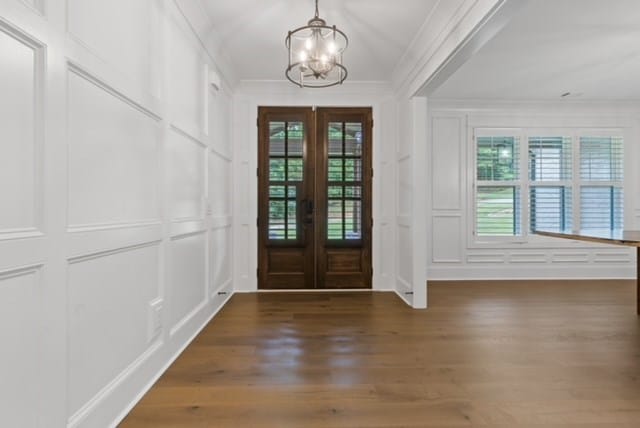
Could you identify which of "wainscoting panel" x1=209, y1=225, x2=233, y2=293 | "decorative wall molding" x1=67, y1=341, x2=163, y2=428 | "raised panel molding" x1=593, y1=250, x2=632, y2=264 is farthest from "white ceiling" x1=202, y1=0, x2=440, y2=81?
"raised panel molding" x1=593, y1=250, x2=632, y2=264

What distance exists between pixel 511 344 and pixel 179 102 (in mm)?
3148

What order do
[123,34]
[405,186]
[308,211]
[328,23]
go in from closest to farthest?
[123,34]
[328,23]
[405,186]
[308,211]

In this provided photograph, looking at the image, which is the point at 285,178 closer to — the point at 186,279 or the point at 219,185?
the point at 219,185

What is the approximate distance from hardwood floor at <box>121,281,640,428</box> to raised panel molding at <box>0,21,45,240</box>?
1.18 meters

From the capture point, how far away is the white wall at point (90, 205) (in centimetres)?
113

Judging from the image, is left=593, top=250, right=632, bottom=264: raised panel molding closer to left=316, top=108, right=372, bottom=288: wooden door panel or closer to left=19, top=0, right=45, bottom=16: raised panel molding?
left=316, top=108, right=372, bottom=288: wooden door panel

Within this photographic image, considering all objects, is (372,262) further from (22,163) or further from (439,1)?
(22,163)

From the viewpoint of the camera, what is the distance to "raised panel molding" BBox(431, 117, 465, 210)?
5109 millimetres

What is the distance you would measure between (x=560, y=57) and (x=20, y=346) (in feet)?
15.8

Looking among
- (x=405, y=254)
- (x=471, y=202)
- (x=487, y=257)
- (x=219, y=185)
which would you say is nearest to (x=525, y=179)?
(x=471, y=202)

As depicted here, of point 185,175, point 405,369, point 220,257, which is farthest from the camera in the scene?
point 220,257

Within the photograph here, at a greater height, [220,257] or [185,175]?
[185,175]

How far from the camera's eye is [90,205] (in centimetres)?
150

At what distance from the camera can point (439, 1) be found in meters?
2.69
